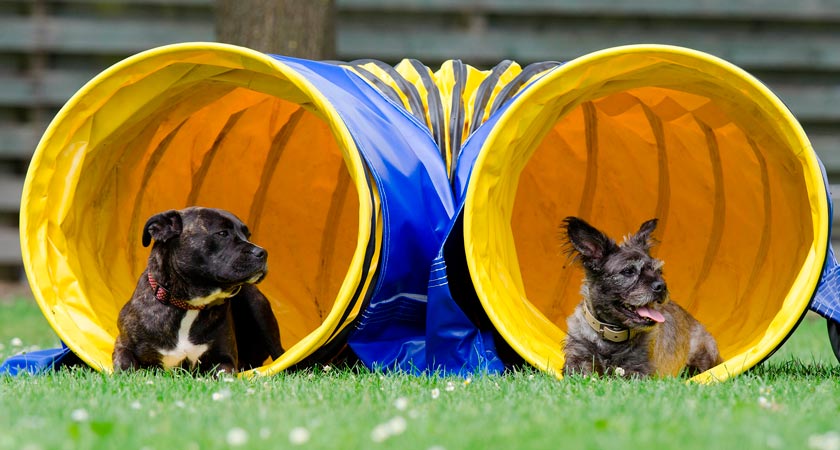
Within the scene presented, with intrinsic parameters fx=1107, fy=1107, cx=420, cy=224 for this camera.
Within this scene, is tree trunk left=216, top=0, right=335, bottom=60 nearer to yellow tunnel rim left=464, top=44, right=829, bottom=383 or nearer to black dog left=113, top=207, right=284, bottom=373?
black dog left=113, top=207, right=284, bottom=373

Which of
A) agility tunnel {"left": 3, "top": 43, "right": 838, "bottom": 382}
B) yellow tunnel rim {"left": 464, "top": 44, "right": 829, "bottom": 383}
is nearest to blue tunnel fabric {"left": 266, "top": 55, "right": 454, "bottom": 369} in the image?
agility tunnel {"left": 3, "top": 43, "right": 838, "bottom": 382}

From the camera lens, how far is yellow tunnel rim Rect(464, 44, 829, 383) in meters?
4.79

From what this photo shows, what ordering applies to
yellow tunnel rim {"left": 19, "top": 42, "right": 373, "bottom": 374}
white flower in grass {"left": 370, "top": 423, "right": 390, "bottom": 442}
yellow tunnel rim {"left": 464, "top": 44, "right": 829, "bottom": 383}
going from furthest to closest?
yellow tunnel rim {"left": 19, "top": 42, "right": 373, "bottom": 374}, yellow tunnel rim {"left": 464, "top": 44, "right": 829, "bottom": 383}, white flower in grass {"left": 370, "top": 423, "right": 390, "bottom": 442}

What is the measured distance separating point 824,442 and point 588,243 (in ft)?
7.68

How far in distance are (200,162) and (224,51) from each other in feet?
5.18

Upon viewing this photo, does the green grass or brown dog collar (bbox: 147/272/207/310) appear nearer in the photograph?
the green grass

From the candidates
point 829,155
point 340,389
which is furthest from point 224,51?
point 829,155

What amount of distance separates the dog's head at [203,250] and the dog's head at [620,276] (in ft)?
4.99

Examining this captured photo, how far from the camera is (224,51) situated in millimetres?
5305

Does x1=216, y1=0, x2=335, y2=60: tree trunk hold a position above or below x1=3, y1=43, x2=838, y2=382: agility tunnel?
above

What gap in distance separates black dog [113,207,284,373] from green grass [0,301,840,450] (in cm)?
26

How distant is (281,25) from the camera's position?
765 centimetres

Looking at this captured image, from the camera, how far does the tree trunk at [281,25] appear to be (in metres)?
7.65

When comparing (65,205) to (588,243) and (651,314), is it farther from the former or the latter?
(651,314)
